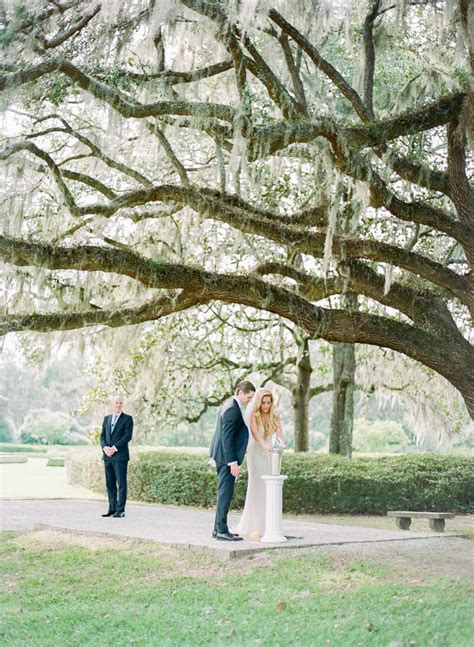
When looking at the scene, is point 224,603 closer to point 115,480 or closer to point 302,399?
point 115,480

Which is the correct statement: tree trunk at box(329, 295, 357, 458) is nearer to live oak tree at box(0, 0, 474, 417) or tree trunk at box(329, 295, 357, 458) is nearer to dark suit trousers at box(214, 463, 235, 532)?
live oak tree at box(0, 0, 474, 417)

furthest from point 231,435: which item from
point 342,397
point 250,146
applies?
point 342,397

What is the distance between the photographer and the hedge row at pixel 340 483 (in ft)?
44.1

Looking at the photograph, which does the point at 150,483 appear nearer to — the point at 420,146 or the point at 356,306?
the point at 356,306

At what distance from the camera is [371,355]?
54.3 feet

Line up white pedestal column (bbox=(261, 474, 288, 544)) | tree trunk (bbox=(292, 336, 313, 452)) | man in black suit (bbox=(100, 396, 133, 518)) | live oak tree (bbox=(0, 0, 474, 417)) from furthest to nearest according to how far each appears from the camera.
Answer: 1. tree trunk (bbox=(292, 336, 313, 452))
2. man in black suit (bbox=(100, 396, 133, 518))
3. white pedestal column (bbox=(261, 474, 288, 544))
4. live oak tree (bbox=(0, 0, 474, 417))

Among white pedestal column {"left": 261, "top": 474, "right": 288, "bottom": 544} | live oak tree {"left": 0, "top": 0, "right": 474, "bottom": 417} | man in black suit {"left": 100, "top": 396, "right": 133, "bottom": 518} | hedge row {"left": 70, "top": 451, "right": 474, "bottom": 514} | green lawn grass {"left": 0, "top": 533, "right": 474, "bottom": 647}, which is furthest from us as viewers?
hedge row {"left": 70, "top": 451, "right": 474, "bottom": 514}

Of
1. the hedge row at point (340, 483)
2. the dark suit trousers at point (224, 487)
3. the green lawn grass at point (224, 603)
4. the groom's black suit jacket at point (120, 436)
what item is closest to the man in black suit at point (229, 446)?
the dark suit trousers at point (224, 487)

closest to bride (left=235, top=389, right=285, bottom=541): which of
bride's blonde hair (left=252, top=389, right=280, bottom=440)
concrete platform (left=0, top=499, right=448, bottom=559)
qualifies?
bride's blonde hair (left=252, top=389, right=280, bottom=440)

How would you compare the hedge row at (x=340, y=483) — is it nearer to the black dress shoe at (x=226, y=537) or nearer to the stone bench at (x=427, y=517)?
the stone bench at (x=427, y=517)

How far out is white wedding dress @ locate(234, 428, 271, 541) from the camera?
937cm

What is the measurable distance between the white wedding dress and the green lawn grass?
1.05 m

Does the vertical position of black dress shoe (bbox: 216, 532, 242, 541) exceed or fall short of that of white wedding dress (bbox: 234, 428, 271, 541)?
it falls short

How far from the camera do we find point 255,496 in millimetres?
9391
